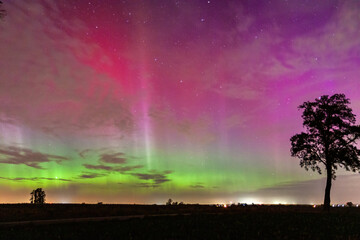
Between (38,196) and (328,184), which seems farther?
(38,196)

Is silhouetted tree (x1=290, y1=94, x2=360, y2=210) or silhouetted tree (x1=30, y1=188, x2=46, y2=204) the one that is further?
silhouetted tree (x1=30, y1=188, x2=46, y2=204)

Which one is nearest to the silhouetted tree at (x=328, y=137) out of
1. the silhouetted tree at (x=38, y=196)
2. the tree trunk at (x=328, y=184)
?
the tree trunk at (x=328, y=184)

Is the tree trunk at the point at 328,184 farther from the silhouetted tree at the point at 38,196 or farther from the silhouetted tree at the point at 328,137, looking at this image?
the silhouetted tree at the point at 38,196

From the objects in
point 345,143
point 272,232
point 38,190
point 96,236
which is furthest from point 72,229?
point 38,190

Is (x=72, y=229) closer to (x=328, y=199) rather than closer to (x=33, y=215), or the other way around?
(x=33, y=215)

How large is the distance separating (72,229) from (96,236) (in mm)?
3521

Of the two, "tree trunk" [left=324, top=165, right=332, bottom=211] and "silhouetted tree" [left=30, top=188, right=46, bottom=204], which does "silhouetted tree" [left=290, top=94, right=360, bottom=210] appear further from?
"silhouetted tree" [left=30, top=188, right=46, bottom=204]

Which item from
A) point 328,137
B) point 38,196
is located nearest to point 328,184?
point 328,137

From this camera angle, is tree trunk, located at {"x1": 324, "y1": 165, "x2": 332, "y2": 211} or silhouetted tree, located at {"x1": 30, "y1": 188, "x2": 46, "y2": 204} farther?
silhouetted tree, located at {"x1": 30, "y1": 188, "x2": 46, "y2": 204}

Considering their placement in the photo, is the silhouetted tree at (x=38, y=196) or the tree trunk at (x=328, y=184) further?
the silhouetted tree at (x=38, y=196)

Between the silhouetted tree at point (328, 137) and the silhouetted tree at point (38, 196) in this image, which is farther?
the silhouetted tree at point (38, 196)

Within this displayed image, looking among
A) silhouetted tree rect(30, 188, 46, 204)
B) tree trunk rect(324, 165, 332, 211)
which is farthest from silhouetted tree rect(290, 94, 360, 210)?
silhouetted tree rect(30, 188, 46, 204)

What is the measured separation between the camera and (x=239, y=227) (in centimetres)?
2047

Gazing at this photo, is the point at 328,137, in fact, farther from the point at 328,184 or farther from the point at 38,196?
the point at 38,196
